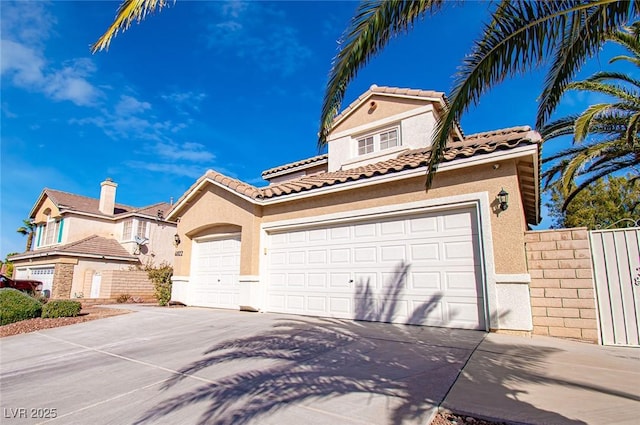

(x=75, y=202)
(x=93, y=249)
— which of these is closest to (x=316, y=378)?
(x=93, y=249)

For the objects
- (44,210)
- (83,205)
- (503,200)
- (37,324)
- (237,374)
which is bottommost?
(37,324)

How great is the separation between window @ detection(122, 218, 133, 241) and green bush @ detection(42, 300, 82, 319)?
49.9 feet

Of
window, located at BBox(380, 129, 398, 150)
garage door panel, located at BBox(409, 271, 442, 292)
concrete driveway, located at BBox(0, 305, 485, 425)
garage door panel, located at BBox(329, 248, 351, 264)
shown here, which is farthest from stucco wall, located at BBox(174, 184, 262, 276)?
window, located at BBox(380, 129, 398, 150)

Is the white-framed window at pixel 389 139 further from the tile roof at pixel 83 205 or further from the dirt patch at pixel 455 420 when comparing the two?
the tile roof at pixel 83 205

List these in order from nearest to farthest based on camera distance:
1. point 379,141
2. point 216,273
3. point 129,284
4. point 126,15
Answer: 1. point 126,15
2. point 216,273
3. point 379,141
4. point 129,284

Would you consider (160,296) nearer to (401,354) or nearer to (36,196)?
(401,354)

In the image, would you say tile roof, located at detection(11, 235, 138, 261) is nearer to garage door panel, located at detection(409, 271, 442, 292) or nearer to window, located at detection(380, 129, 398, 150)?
window, located at detection(380, 129, 398, 150)

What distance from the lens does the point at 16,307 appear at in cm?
995

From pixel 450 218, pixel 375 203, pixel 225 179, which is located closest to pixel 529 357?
pixel 450 218

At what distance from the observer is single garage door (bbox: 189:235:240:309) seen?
11.6 metres

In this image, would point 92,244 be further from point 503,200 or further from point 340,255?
point 503,200

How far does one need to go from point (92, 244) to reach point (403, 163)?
24078mm

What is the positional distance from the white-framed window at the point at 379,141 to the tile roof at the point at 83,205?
18.6 meters

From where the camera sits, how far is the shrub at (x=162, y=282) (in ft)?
44.7
